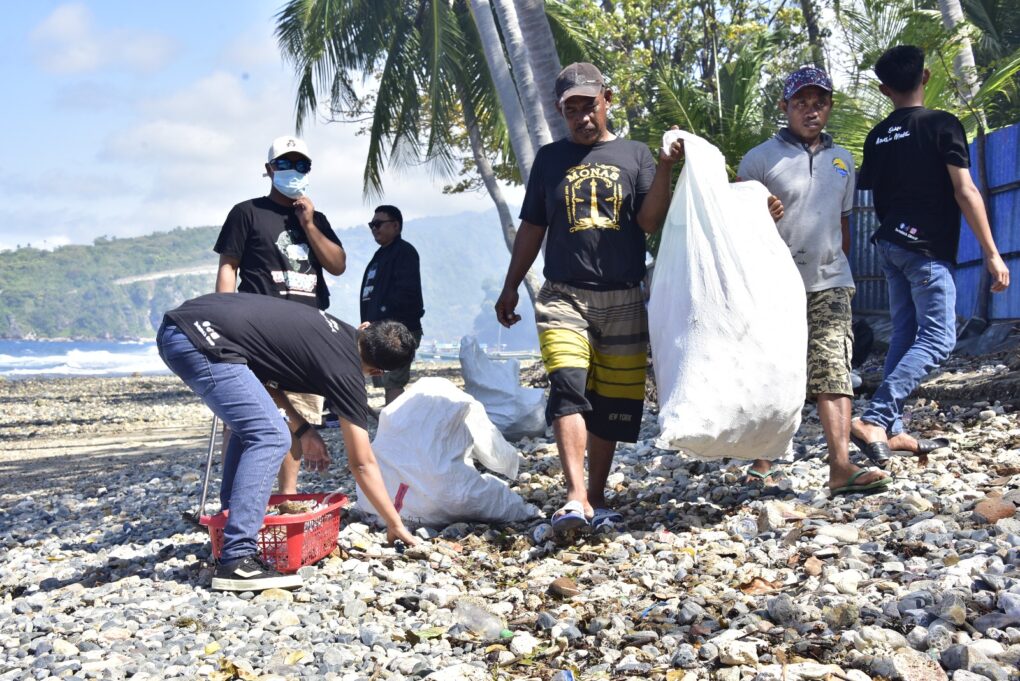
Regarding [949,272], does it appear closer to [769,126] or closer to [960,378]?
[960,378]

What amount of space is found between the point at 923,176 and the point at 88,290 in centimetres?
17160

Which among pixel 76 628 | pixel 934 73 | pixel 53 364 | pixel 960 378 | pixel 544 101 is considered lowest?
pixel 53 364

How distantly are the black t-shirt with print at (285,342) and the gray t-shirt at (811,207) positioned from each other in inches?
76.1

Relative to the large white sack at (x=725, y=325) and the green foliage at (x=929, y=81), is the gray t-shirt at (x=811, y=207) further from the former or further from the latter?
the green foliage at (x=929, y=81)

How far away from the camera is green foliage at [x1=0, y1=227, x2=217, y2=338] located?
145 meters

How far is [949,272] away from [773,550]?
181cm

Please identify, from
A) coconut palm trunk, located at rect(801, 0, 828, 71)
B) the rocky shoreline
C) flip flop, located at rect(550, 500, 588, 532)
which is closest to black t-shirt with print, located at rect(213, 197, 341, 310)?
the rocky shoreline

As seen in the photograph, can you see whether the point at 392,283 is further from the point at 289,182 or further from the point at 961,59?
the point at 961,59

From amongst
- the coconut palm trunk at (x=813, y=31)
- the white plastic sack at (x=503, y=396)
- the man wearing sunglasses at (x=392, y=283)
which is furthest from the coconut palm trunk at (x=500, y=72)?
the coconut palm trunk at (x=813, y=31)

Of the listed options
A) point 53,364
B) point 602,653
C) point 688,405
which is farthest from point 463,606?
point 53,364

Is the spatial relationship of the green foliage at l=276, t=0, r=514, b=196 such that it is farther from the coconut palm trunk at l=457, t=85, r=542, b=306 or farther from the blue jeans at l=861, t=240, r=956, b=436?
the blue jeans at l=861, t=240, r=956, b=436

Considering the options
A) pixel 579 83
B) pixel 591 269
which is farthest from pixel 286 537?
pixel 579 83

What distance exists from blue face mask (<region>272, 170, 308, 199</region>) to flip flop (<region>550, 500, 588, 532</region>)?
191cm

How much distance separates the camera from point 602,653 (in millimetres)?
2871
